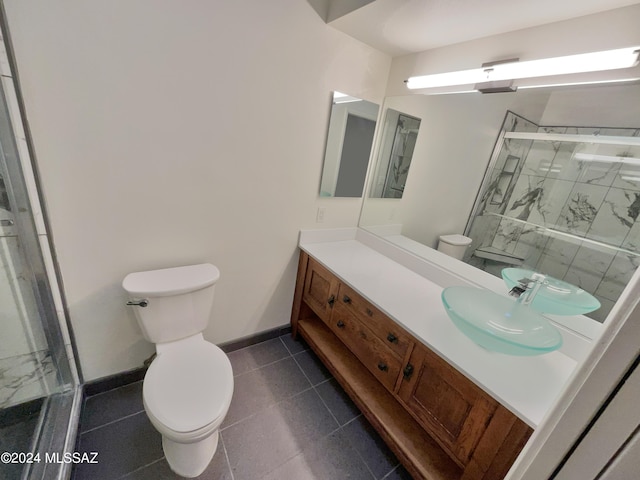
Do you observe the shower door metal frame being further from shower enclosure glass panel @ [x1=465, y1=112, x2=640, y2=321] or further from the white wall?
shower enclosure glass panel @ [x1=465, y1=112, x2=640, y2=321]

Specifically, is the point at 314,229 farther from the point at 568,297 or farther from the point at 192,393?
the point at 568,297

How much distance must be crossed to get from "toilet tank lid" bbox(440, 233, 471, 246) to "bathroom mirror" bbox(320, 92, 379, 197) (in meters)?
0.69

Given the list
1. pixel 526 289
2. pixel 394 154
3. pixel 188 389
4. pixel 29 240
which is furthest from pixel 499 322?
pixel 29 240

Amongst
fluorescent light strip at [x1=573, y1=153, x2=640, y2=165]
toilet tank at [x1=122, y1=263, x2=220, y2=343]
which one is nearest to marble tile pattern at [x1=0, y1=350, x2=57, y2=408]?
toilet tank at [x1=122, y1=263, x2=220, y2=343]

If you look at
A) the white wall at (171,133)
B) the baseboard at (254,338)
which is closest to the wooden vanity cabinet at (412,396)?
the baseboard at (254,338)

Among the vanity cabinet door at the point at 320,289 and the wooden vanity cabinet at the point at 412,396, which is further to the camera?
the vanity cabinet door at the point at 320,289

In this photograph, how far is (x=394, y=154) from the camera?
1.84 metres

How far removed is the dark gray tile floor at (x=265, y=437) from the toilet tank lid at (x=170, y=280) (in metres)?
0.72

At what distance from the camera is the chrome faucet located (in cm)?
112

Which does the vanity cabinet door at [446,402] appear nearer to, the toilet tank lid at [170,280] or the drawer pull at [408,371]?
the drawer pull at [408,371]

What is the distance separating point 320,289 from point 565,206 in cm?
133

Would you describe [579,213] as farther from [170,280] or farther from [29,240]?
[29,240]

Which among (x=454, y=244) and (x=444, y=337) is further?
(x=454, y=244)

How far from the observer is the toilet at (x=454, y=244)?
5.04 feet
